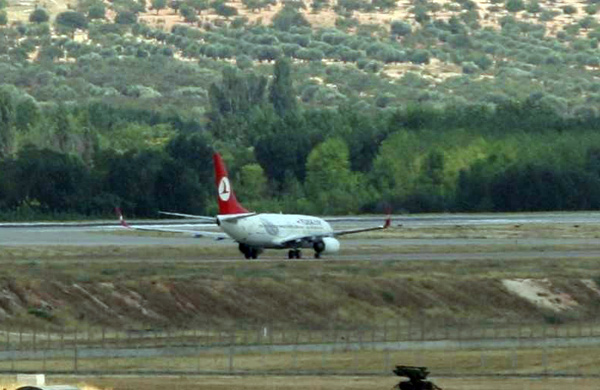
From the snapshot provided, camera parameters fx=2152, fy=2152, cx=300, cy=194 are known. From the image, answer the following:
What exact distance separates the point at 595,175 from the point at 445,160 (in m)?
14.3

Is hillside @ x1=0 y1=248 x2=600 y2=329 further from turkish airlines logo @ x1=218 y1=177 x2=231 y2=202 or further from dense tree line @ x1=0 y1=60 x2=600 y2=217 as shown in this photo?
dense tree line @ x1=0 y1=60 x2=600 y2=217

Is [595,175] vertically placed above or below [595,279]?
below

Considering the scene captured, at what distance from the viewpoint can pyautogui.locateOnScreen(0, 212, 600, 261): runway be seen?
110m

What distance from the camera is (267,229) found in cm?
10288

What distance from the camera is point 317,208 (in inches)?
6639

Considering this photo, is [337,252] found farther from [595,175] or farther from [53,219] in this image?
[595,175]

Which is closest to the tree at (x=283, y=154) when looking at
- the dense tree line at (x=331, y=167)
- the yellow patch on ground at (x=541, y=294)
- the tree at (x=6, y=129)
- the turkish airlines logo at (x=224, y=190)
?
the dense tree line at (x=331, y=167)

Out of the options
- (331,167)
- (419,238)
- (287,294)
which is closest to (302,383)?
(287,294)

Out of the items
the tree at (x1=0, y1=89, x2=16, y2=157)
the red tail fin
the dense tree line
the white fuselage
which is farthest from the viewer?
the tree at (x1=0, y1=89, x2=16, y2=157)

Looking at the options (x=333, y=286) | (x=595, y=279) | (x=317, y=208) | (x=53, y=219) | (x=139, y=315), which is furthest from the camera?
(x=317, y=208)

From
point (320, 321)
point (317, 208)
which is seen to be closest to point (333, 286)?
point (320, 321)

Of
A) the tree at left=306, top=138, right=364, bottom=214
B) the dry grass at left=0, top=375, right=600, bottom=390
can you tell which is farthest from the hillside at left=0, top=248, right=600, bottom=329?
the tree at left=306, top=138, right=364, bottom=214

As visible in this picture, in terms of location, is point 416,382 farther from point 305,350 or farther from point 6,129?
point 6,129

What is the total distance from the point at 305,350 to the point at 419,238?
55.1 meters
